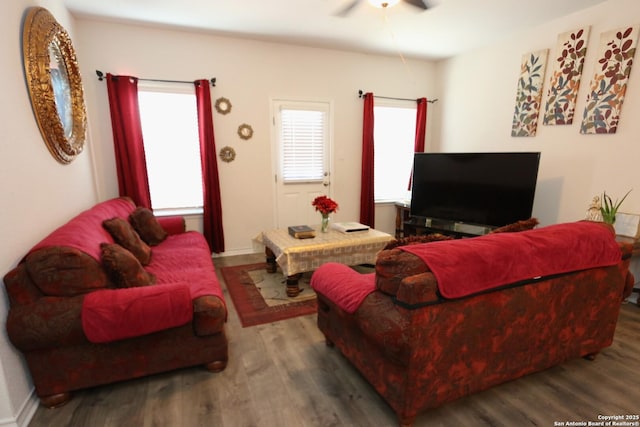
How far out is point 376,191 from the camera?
5020 mm

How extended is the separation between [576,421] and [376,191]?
12.2ft

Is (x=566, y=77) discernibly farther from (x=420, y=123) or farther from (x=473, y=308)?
(x=473, y=308)

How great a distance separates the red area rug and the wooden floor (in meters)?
0.49

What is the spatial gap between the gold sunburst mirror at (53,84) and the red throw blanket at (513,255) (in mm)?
2552

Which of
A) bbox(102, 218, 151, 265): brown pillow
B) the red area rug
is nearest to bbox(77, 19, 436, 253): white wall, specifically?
the red area rug

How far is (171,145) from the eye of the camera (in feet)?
12.5

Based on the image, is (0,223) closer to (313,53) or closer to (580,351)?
(580,351)

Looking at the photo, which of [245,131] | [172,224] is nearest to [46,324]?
[172,224]

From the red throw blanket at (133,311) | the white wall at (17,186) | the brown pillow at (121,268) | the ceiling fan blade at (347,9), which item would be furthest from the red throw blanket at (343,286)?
the ceiling fan blade at (347,9)

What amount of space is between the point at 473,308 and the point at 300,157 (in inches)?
133

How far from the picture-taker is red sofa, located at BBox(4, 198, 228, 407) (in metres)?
1.62

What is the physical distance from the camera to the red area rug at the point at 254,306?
269 cm

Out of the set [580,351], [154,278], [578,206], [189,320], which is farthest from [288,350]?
[578,206]

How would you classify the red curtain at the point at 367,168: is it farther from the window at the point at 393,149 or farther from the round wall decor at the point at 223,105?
the round wall decor at the point at 223,105
